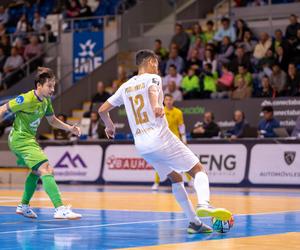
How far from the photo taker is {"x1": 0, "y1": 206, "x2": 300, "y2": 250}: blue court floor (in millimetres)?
9750

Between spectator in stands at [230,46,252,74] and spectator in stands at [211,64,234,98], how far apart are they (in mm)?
253

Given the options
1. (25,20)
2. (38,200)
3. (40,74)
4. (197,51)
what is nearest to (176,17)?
(197,51)

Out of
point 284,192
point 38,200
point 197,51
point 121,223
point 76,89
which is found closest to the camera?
point 121,223

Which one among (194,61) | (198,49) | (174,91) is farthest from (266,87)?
(198,49)

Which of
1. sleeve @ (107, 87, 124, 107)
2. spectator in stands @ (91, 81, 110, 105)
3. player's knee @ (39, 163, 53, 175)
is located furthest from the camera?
spectator in stands @ (91, 81, 110, 105)

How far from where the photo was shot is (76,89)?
31375mm

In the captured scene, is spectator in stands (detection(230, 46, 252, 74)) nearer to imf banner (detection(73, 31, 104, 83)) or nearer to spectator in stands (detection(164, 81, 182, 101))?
spectator in stands (detection(164, 81, 182, 101))

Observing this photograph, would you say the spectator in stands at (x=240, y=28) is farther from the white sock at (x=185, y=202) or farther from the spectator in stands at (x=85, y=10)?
the white sock at (x=185, y=202)

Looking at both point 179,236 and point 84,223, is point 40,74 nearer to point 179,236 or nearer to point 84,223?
point 84,223

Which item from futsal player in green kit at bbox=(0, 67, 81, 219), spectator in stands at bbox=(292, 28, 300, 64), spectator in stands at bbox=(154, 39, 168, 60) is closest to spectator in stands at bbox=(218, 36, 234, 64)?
spectator in stands at bbox=(292, 28, 300, 64)

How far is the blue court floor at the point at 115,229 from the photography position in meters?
9.75

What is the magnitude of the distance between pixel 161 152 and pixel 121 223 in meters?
2.03

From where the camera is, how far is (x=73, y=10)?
34.5 meters

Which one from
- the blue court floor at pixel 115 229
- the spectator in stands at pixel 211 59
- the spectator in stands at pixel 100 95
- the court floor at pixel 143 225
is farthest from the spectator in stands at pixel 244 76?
the blue court floor at pixel 115 229
